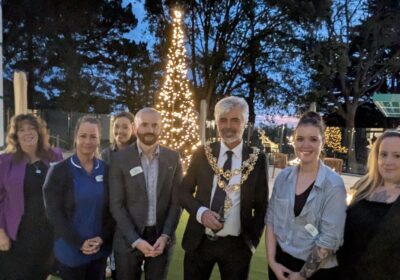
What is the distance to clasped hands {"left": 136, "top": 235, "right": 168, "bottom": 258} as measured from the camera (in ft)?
7.91

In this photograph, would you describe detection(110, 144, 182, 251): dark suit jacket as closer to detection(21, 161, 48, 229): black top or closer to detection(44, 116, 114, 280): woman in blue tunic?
detection(44, 116, 114, 280): woman in blue tunic

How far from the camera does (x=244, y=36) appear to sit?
19.7 m

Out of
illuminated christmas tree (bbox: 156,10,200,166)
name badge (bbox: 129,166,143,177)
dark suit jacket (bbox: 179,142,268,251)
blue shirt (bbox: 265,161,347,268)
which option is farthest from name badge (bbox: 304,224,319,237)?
illuminated christmas tree (bbox: 156,10,200,166)

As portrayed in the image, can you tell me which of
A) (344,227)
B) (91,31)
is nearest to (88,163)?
(344,227)

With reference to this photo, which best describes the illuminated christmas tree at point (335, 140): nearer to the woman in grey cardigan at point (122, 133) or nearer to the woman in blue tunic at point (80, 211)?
the woman in grey cardigan at point (122, 133)

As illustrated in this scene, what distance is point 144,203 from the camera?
2.49 meters

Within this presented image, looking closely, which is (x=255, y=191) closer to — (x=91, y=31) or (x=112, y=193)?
(x=112, y=193)

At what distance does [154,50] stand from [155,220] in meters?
17.8

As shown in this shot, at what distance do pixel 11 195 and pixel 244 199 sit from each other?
5.20ft

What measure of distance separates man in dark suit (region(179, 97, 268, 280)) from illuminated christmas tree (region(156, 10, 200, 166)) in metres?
6.49

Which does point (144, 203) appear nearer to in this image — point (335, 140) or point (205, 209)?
point (205, 209)

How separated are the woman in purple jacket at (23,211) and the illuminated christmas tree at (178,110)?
19.9 feet

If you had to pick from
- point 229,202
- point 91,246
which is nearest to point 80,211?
point 91,246

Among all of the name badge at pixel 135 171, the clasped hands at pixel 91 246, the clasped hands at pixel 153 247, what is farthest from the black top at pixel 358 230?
the clasped hands at pixel 91 246
